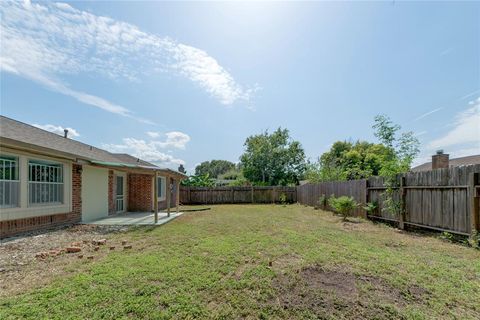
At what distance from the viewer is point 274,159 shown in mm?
31812

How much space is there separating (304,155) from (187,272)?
30750mm

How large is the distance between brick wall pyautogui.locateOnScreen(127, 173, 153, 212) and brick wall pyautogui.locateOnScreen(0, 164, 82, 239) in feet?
14.1

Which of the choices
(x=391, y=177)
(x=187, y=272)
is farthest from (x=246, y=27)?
(x=187, y=272)

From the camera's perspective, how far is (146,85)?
12375mm

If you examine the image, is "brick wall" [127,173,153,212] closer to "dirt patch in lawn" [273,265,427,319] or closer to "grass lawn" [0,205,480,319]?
"grass lawn" [0,205,480,319]

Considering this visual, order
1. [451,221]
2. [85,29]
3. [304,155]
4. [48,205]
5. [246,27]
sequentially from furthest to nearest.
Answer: [304,155], [246,27], [85,29], [48,205], [451,221]

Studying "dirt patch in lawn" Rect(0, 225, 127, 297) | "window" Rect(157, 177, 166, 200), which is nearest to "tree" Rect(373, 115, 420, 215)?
"dirt patch in lawn" Rect(0, 225, 127, 297)

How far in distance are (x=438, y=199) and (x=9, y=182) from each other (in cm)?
1146

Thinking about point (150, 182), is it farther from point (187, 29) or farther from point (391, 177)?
→ point (391, 177)

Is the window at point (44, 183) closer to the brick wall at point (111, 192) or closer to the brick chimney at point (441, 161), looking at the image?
the brick wall at point (111, 192)

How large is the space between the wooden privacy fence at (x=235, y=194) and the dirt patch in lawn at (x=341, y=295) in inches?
683

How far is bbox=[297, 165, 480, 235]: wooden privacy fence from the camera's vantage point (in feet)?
18.5

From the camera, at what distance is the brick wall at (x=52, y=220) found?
6.59 m

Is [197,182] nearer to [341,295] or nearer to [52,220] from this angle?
[52,220]
